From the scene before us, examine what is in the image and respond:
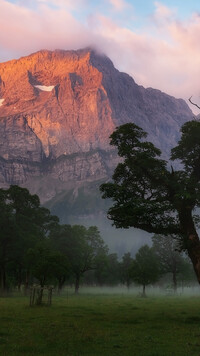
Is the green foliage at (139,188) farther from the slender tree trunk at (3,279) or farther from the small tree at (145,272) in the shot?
the small tree at (145,272)

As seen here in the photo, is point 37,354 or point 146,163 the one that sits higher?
point 146,163

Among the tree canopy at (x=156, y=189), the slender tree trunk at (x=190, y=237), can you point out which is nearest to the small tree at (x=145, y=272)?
the tree canopy at (x=156, y=189)

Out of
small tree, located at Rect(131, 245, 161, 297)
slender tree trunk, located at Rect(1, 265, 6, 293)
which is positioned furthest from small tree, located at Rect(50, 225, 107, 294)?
slender tree trunk, located at Rect(1, 265, 6, 293)

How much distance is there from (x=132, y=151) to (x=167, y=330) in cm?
1465

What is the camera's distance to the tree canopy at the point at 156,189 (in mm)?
27812

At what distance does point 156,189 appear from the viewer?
30.3m

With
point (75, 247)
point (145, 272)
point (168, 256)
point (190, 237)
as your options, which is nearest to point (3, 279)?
point (75, 247)

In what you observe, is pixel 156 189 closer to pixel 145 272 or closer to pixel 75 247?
pixel 145 272

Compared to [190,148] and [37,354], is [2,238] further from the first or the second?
[37,354]

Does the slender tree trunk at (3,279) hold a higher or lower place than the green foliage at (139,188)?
lower

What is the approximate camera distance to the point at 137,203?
27734 millimetres

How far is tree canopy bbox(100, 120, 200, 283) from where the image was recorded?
91.2ft

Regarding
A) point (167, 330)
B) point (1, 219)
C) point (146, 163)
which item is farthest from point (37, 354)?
point (1, 219)

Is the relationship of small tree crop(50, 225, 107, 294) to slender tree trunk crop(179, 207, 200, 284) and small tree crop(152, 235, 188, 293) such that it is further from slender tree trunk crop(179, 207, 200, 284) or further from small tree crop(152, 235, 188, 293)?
slender tree trunk crop(179, 207, 200, 284)
